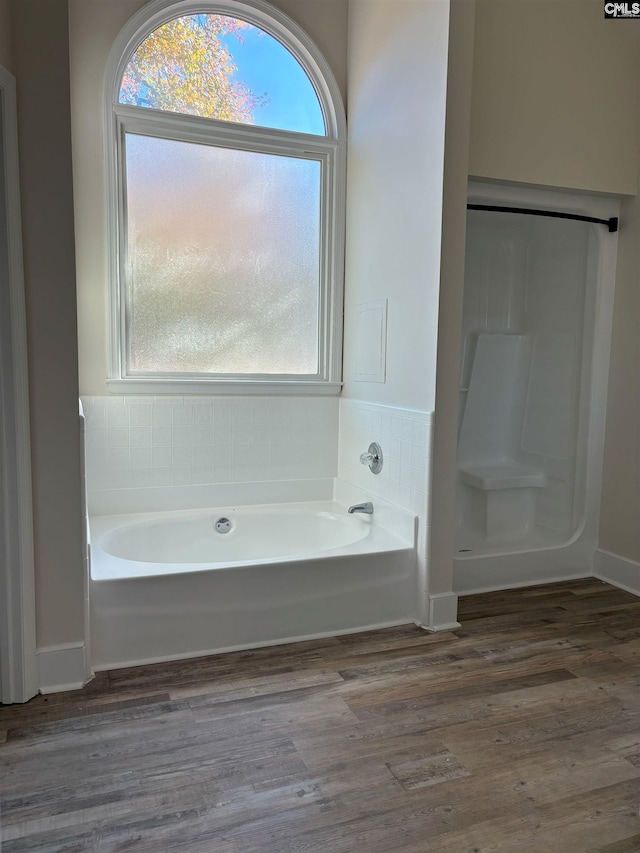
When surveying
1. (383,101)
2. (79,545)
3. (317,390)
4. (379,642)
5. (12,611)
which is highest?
(383,101)

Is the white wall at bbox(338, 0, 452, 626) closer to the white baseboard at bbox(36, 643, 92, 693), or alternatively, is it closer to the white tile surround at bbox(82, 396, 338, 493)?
the white tile surround at bbox(82, 396, 338, 493)

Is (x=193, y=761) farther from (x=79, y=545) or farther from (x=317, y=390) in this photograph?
(x=317, y=390)

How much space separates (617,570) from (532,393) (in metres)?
1.09

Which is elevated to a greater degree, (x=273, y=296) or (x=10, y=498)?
(x=273, y=296)

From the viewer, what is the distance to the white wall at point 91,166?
291cm

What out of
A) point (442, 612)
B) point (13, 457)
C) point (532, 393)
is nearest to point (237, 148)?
point (13, 457)

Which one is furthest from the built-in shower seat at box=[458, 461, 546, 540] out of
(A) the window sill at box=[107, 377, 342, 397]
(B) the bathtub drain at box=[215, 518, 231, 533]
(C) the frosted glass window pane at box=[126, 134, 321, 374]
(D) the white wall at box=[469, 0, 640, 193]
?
(D) the white wall at box=[469, 0, 640, 193]

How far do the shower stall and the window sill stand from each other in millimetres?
854

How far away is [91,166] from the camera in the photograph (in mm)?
2955

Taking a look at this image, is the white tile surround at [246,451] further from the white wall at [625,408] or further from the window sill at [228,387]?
the white wall at [625,408]

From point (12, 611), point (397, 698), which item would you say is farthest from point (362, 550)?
point (12, 611)

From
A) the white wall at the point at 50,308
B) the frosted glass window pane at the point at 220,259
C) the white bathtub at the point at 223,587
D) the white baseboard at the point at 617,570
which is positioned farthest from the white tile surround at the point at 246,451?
the white baseboard at the point at 617,570

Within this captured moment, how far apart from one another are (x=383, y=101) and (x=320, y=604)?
7.85ft

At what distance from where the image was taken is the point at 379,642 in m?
2.60
